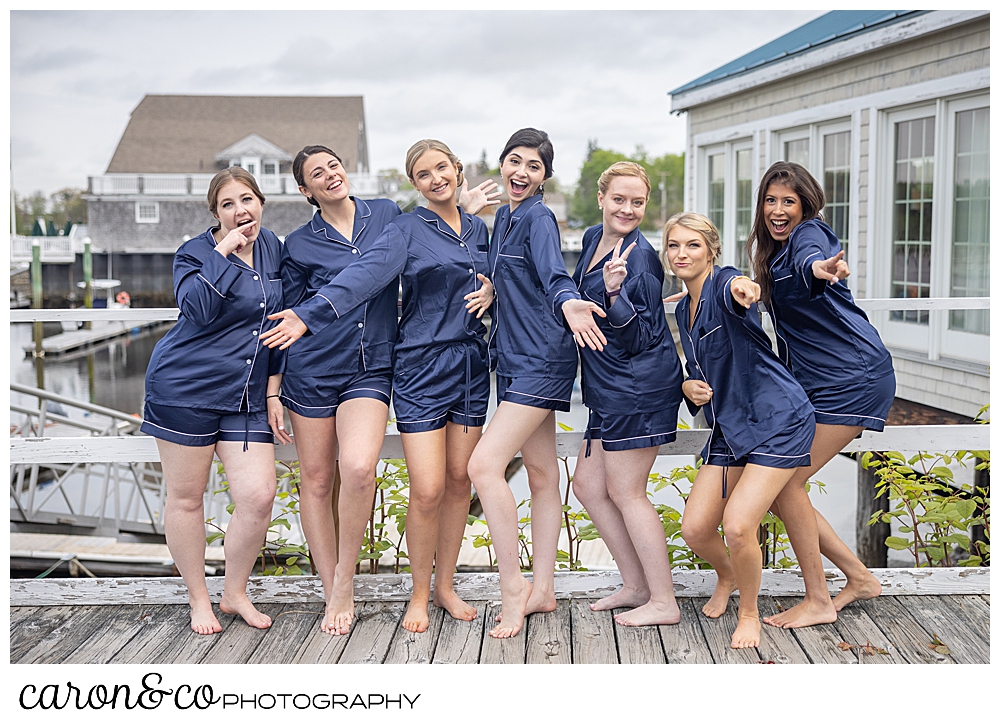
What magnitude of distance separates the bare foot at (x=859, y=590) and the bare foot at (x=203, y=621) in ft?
6.50

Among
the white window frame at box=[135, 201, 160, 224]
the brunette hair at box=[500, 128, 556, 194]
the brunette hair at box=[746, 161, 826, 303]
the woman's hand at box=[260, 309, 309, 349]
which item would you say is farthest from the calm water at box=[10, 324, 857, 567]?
the woman's hand at box=[260, 309, 309, 349]

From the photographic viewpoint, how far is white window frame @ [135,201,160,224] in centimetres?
3875

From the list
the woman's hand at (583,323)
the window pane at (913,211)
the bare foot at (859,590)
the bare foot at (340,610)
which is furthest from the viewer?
the window pane at (913,211)

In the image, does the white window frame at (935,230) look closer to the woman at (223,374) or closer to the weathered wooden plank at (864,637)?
the weathered wooden plank at (864,637)

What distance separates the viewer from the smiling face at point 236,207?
2.60 metres

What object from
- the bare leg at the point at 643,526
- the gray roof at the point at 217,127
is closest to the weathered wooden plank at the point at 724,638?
the bare leg at the point at 643,526

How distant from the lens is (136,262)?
3625 cm

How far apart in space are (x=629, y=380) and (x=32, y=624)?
80.9 inches

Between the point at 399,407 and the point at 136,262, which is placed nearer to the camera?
the point at 399,407

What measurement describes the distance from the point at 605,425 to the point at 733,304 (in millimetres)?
528

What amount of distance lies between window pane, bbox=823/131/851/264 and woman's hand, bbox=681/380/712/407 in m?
5.19

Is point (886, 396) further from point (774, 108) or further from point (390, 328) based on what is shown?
point (774, 108)

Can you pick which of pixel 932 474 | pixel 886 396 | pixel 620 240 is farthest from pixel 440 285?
pixel 932 474

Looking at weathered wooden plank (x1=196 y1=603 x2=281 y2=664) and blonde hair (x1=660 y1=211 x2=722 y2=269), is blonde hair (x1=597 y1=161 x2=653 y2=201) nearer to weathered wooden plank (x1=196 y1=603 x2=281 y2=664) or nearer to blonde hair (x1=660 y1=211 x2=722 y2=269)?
blonde hair (x1=660 y1=211 x2=722 y2=269)
